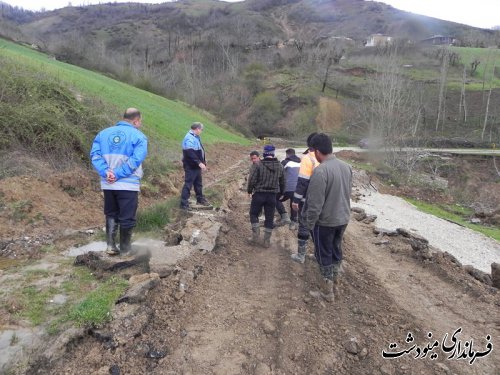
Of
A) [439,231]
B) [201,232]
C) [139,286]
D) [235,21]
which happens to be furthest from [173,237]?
[235,21]

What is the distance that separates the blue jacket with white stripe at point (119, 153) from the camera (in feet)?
18.8

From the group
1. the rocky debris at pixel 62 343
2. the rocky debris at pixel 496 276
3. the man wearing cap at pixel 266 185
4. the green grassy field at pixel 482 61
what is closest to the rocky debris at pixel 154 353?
the rocky debris at pixel 62 343

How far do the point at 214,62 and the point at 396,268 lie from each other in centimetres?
7385

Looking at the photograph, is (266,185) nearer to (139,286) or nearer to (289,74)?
(139,286)

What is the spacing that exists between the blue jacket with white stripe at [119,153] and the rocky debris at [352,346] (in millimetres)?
3470

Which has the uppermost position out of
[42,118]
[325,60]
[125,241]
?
[325,60]

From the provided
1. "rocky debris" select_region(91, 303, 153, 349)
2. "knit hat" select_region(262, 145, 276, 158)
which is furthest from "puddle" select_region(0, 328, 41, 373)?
"knit hat" select_region(262, 145, 276, 158)

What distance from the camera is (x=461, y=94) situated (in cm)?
6328

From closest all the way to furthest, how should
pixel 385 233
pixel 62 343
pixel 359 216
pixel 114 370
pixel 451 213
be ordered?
pixel 114 370 < pixel 62 343 < pixel 385 233 < pixel 359 216 < pixel 451 213

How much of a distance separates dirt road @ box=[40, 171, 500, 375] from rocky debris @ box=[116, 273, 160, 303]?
10 cm

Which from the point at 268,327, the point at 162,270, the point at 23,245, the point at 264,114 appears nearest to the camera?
the point at 268,327

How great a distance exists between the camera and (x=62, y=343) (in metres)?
3.99

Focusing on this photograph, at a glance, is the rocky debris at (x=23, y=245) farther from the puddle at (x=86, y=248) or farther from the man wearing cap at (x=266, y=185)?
the man wearing cap at (x=266, y=185)

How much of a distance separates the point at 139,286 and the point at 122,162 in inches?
68.7
